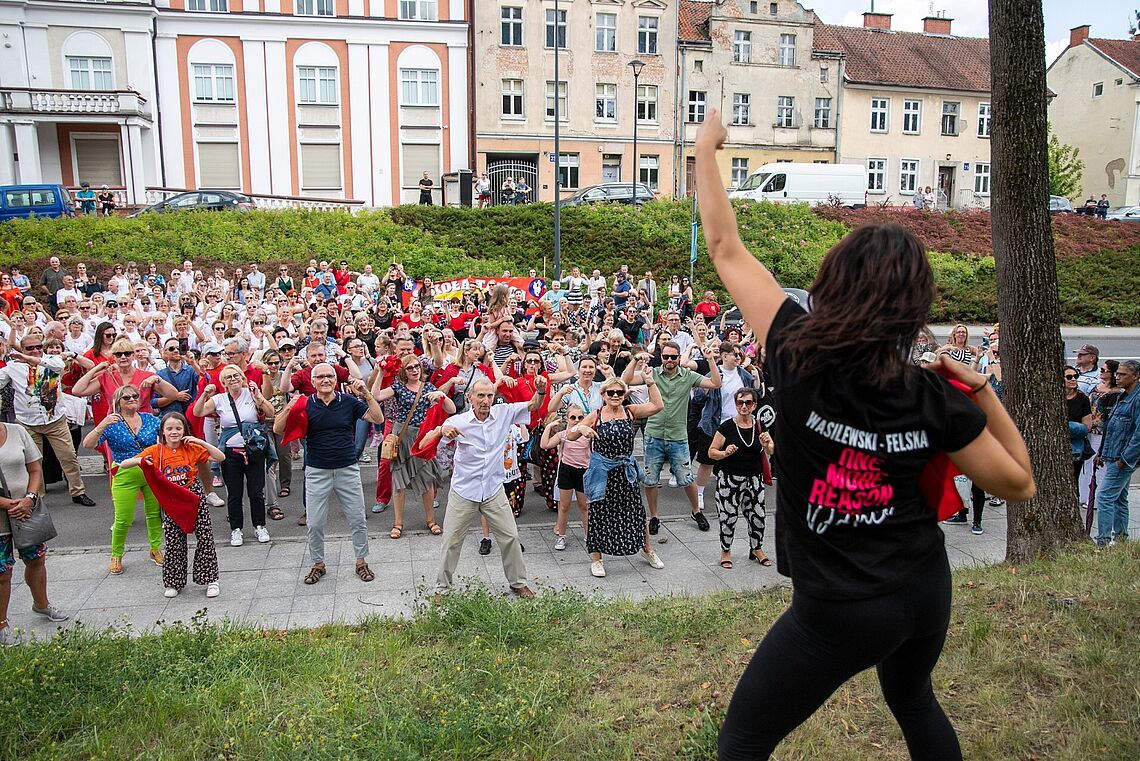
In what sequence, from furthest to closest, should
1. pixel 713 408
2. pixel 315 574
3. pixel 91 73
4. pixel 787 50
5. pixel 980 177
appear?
pixel 980 177, pixel 787 50, pixel 91 73, pixel 713 408, pixel 315 574

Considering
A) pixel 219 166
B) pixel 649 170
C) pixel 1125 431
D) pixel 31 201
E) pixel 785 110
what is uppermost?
pixel 785 110

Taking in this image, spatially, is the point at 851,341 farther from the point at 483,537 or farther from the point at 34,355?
the point at 34,355

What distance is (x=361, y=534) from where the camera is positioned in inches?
305

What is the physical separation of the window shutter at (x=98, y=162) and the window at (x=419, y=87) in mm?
13043

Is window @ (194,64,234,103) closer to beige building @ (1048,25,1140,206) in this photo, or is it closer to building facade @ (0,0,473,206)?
building facade @ (0,0,473,206)

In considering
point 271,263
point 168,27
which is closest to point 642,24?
point 168,27

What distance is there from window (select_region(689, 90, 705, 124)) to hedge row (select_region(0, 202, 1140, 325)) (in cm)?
1386

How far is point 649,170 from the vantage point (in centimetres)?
4488

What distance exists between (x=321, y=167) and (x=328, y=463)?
35.4 metres

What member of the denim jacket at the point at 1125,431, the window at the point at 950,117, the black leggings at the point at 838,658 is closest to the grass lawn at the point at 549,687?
the black leggings at the point at 838,658

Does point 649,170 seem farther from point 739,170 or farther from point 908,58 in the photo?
point 908,58

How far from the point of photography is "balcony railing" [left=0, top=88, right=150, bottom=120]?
34344 mm

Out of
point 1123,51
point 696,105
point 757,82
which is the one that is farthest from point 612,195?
point 1123,51

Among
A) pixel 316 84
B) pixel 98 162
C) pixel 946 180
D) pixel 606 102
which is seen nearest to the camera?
pixel 98 162
